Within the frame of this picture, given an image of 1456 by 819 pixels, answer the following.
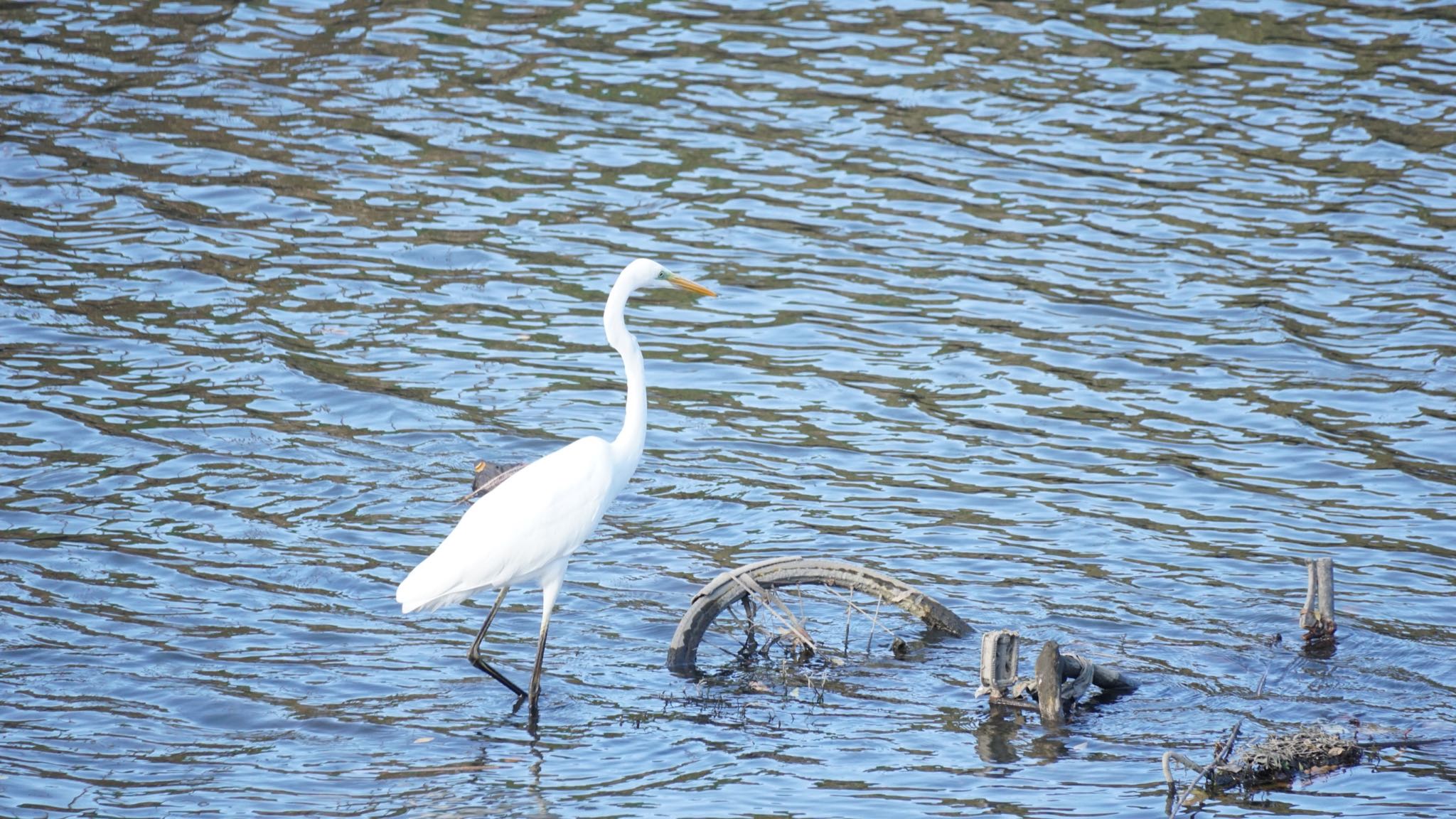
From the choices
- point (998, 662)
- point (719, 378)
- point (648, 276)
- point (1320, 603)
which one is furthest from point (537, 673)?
point (719, 378)

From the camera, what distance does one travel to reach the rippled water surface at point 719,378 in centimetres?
721

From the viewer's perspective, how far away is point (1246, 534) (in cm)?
926

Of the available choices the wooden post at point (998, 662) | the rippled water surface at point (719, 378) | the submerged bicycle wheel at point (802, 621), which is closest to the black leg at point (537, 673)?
the rippled water surface at point (719, 378)

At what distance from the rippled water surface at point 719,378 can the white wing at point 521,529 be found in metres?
0.58

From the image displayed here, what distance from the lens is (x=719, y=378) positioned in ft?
37.6

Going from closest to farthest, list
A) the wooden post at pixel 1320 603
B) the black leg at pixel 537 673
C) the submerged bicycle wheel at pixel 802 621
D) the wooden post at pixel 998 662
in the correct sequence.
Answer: the wooden post at pixel 998 662
the black leg at pixel 537 673
the submerged bicycle wheel at pixel 802 621
the wooden post at pixel 1320 603

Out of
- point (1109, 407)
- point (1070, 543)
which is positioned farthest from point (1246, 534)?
point (1109, 407)

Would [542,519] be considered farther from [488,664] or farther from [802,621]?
[802,621]

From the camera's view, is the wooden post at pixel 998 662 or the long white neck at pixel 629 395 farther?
the long white neck at pixel 629 395

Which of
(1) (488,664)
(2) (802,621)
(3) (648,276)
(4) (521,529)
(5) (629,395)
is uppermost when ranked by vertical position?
(3) (648,276)

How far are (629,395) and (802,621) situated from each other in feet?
4.52

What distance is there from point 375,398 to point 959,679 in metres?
4.93

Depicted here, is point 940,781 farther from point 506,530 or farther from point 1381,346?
point 1381,346

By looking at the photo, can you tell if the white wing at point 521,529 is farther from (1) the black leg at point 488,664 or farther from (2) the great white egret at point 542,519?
(1) the black leg at point 488,664
